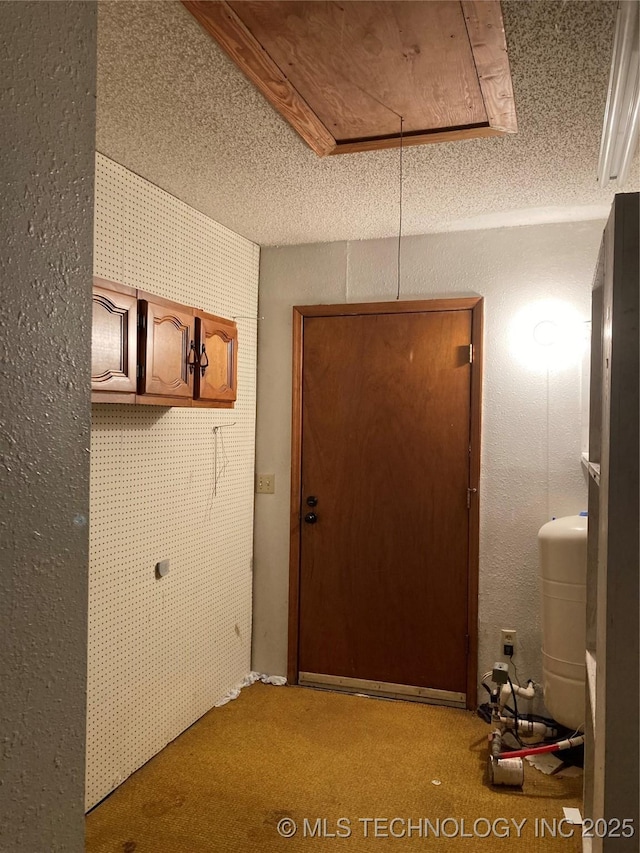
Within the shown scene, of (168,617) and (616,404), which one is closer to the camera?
(616,404)

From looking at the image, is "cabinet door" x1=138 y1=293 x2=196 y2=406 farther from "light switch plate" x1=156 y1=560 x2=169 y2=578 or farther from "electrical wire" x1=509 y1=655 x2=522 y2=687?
"electrical wire" x1=509 y1=655 x2=522 y2=687

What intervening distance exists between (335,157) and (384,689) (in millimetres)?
2714

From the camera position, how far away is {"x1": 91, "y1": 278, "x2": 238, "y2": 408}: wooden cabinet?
2.07m

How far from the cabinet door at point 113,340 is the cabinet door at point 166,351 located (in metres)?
0.04

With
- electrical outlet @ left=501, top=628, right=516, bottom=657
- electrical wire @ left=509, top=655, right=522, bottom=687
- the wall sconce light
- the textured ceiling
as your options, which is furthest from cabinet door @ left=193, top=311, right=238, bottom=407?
electrical wire @ left=509, top=655, right=522, bottom=687

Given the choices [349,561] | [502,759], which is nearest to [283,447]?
[349,561]

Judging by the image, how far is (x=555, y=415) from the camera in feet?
10.6

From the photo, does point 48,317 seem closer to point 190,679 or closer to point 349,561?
point 190,679

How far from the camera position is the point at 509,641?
328cm

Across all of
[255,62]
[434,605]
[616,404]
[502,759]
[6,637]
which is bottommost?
[502,759]

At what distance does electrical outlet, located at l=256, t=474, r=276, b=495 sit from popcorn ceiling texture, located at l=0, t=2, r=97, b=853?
290cm

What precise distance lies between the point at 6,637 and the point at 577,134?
7.64 feet

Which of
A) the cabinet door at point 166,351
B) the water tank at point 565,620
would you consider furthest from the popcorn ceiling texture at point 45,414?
the water tank at point 565,620

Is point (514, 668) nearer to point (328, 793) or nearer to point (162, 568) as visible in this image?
point (328, 793)
